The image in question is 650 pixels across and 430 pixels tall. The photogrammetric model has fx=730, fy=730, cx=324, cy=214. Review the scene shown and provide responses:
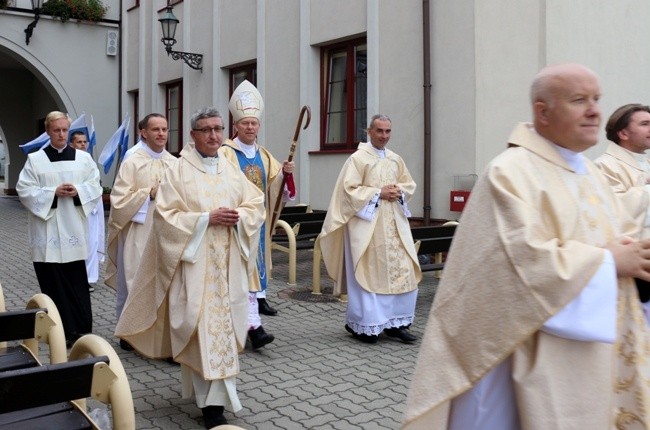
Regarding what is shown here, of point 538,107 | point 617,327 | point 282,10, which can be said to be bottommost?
point 617,327

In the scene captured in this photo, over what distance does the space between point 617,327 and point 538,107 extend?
31.6 inches

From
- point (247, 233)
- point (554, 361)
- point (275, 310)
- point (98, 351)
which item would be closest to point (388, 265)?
point (275, 310)

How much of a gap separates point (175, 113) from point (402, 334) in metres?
12.3

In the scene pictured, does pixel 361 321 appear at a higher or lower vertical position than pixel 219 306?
lower

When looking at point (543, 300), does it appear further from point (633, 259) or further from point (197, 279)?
point (197, 279)

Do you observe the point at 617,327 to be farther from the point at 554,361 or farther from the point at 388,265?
the point at 388,265

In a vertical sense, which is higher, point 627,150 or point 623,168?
point 627,150

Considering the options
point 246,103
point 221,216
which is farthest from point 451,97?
point 221,216

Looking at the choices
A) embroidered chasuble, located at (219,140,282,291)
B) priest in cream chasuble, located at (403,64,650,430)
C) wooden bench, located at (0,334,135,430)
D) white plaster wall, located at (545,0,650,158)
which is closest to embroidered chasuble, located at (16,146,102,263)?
embroidered chasuble, located at (219,140,282,291)

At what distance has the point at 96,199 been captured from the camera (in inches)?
253

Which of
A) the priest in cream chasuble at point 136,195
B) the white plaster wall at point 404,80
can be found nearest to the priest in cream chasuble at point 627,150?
the priest in cream chasuble at point 136,195

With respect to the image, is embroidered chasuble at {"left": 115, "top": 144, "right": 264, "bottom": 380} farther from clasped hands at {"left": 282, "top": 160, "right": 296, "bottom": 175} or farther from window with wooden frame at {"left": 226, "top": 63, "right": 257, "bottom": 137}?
window with wooden frame at {"left": 226, "top": 63, "right": 257, "bottom": 137}

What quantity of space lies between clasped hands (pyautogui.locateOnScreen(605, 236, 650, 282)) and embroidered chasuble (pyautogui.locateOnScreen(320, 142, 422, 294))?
416 centimetres

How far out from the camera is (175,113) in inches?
690
